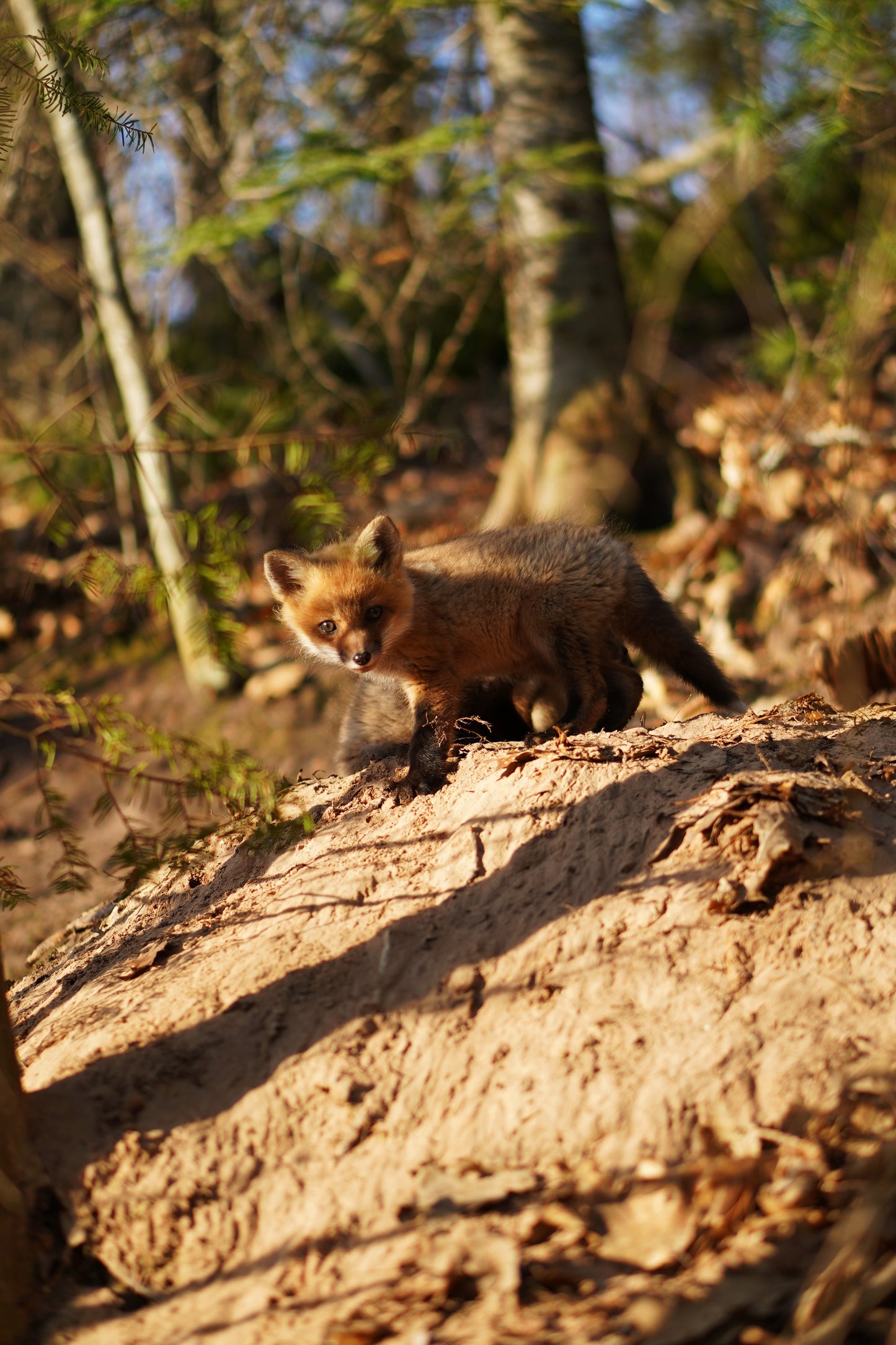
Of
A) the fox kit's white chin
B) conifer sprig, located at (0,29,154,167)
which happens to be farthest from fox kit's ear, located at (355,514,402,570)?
conifer sprig, located at (0,29,154,167)

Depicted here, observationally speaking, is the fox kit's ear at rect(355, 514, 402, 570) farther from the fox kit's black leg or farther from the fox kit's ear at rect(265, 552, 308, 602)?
the fox kit's black leg

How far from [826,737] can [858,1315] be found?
6.88 feet

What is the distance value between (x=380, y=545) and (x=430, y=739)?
1.02 m

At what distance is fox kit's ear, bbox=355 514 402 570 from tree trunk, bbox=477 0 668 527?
3728 mm

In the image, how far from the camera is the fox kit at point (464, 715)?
4730 mm

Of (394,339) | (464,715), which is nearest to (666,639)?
(464,715)

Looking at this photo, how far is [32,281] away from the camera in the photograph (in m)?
12.3

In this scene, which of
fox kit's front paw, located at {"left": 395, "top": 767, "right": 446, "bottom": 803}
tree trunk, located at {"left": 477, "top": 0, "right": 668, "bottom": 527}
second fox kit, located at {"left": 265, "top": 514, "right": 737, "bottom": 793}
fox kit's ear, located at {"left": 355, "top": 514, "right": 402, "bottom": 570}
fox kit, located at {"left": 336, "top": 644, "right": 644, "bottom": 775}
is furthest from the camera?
tree trunk, located at {"left": 477, "top": 0, "right": 668, "bottom": 527}

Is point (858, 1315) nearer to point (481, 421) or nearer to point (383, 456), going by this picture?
point (383, 456)

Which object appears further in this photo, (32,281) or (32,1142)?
(32,281)

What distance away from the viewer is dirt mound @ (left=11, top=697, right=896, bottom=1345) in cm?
215

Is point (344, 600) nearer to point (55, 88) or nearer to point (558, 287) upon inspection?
point (55, 88)

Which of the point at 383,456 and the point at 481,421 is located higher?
the point at 383,456

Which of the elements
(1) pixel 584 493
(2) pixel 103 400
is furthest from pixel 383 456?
(2) pixel 103 400
